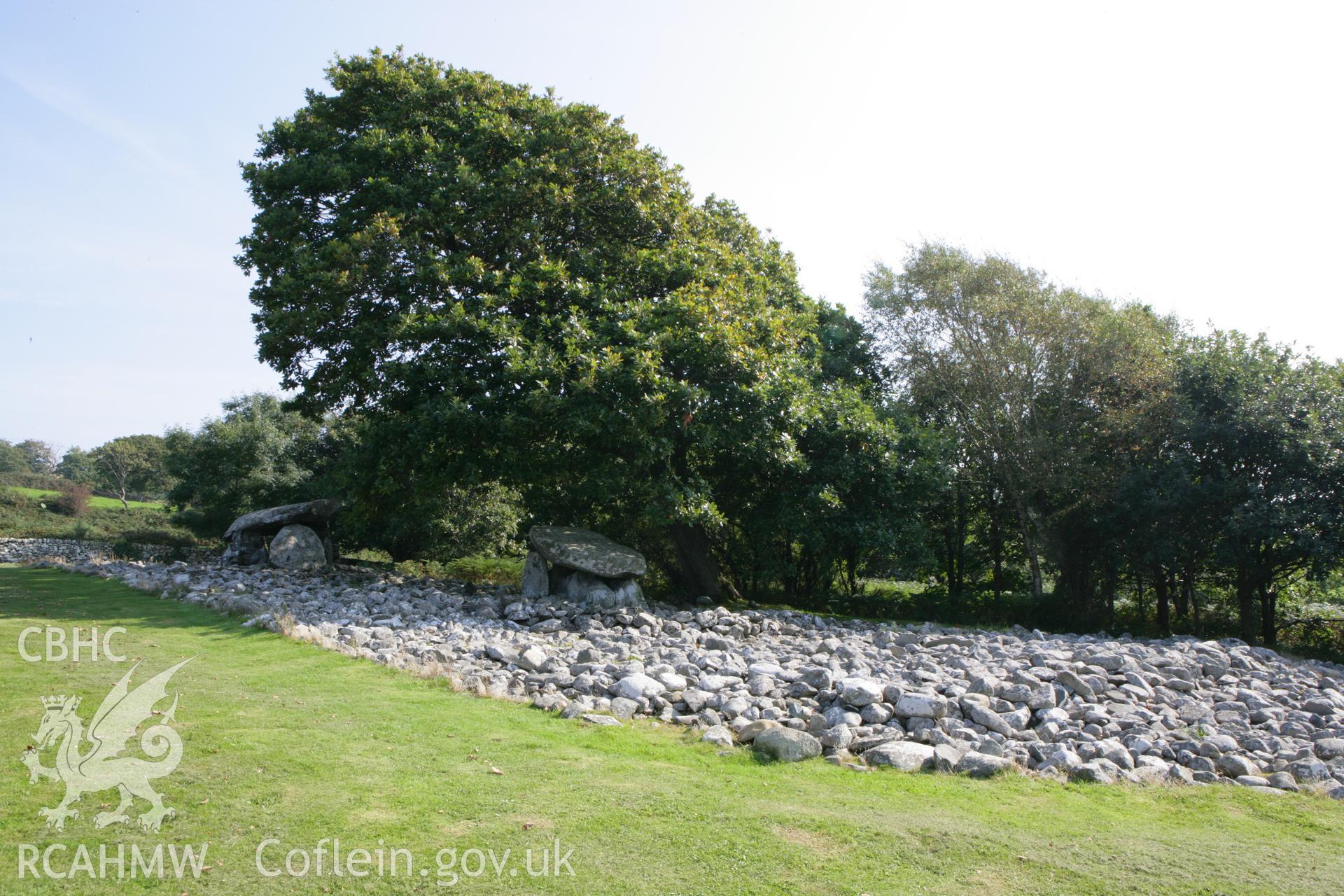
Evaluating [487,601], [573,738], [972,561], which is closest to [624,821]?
[573,738]

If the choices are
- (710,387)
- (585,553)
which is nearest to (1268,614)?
(710,387)

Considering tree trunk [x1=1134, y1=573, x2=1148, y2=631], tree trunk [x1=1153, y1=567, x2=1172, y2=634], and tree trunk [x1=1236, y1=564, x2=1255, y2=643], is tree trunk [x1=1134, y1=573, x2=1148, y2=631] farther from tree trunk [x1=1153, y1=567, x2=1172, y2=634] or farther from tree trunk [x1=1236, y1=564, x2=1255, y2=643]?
tree trunk [x1=1236, y1=564, x2=1255, y2=643]

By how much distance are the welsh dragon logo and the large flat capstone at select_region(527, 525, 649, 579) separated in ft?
30.6

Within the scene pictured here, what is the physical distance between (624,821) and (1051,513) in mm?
18527

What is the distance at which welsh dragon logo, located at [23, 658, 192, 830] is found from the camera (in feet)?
16.5

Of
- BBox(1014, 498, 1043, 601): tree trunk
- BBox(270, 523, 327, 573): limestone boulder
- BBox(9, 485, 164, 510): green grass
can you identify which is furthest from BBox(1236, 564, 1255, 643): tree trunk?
BBox(9, 485, 164, 510): green grass

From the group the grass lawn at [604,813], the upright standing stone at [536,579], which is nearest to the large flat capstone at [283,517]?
the upright standing stone at [536,579]

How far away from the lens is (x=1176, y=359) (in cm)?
1920

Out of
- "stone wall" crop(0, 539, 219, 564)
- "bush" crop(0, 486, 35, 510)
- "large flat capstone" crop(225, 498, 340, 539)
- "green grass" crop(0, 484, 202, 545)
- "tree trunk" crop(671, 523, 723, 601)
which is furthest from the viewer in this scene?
"bush" crop(0, 486, 35, 510)

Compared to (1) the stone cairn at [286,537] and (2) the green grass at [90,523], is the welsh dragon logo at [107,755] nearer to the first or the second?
(1) the stone cairn at [286,537]

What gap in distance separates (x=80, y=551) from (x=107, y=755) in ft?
86.6

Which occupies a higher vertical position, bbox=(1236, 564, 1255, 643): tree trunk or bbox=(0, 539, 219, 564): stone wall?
bbox=(1236, 564, 1255, 643): tree trunk

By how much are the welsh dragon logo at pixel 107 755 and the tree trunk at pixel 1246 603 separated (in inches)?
798

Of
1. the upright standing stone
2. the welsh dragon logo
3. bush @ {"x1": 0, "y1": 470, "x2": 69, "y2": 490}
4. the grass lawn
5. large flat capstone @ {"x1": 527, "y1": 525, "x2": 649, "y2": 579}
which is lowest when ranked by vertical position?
the grass lawn
